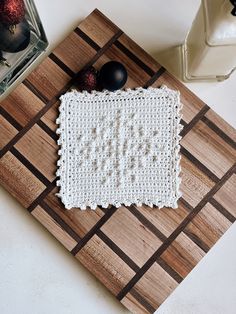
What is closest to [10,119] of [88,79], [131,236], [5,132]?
[5,132]

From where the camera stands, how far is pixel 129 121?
63cm

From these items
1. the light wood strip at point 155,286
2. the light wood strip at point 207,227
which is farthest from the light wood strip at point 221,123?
the light wood strip at point 155,286

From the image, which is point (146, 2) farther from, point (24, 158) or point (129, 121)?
point (24, 158)

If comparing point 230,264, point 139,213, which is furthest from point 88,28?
point 230,264

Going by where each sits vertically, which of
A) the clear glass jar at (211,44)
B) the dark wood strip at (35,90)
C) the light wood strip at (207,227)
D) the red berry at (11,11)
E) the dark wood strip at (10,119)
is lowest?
the dark wood strip at (10,119)

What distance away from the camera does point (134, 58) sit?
0.65 metres

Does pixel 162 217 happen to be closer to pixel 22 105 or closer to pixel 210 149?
pixel 210 149

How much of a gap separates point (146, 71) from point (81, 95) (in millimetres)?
96

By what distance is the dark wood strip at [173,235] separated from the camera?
61cm

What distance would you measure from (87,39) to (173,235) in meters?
0.29

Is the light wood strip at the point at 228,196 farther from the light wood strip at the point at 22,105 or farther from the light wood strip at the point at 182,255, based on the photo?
the light wood strip at the point at 22,105

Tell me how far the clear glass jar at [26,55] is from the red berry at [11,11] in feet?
0.14

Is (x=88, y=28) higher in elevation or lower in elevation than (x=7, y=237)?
higher

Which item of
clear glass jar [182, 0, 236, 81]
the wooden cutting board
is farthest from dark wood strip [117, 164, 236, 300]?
clear glass jar [182, 0, 236, 81]
